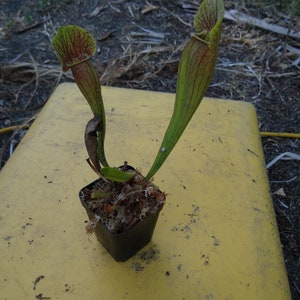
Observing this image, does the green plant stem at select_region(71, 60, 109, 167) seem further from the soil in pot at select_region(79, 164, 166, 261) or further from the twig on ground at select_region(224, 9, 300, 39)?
the twig on ground at select_region(224, 9, 300, 39)

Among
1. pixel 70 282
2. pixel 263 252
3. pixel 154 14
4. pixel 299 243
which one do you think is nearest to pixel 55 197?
pixel 70 282

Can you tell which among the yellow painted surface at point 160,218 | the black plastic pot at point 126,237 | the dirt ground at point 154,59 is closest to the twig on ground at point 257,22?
the dirt ground at point 154,59

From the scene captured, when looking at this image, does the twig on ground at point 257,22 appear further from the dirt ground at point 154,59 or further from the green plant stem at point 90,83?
the green plant stem at point 90,83

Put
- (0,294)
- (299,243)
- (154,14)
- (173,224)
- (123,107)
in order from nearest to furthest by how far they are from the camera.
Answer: (0,294)
(173,224)
(123,107)
(299,243)
(154,14)

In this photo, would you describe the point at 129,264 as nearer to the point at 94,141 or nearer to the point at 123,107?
the point at 94,141

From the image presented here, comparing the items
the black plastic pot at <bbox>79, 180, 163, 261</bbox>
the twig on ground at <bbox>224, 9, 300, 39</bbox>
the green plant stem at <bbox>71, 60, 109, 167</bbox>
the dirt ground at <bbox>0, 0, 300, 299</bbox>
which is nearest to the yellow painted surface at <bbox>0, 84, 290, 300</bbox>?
the black plastic pot at <bbox>79, 180, 163, 261</bbox>

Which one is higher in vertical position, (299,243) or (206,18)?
(206,18)
